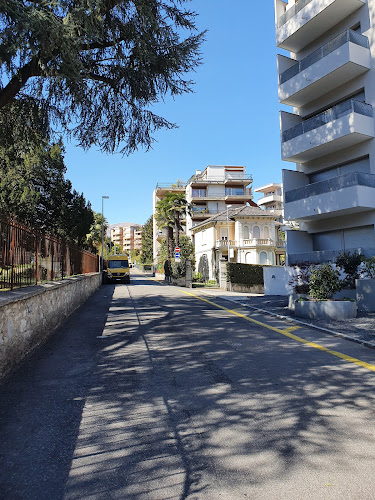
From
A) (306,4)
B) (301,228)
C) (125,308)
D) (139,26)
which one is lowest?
(125,308)

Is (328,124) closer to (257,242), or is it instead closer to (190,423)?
(190,423)

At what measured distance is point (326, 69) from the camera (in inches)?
819

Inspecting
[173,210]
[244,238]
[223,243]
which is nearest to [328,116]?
[173,210]

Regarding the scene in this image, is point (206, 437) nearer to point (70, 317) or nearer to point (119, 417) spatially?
point (119, 417)

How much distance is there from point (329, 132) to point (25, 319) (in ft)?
65.3

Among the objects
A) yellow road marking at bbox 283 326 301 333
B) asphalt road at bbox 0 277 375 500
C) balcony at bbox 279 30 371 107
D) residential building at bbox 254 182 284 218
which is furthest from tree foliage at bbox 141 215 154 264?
asphalt road at bbox 0 277 375 500

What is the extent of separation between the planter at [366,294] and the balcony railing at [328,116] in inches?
464

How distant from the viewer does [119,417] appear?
3926mm

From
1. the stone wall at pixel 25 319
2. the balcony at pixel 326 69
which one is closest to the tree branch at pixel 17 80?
the stone wall at pixel 25 319

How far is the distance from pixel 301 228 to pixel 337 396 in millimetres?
21948

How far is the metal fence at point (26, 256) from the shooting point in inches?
261

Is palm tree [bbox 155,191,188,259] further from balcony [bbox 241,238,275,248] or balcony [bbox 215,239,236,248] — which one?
balcony [bbox 241,238,275,248]

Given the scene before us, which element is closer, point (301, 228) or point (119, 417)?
point (119, 417)

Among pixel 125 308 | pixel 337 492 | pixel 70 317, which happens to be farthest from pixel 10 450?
pixel 125 308
